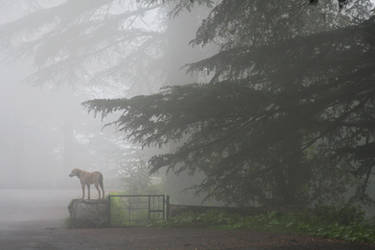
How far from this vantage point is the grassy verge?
729 cm

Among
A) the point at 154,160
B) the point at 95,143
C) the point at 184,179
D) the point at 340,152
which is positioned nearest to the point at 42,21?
the point at 184,179

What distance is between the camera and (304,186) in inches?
392

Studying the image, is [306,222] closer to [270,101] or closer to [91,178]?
[270,101]

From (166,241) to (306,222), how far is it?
283 cm

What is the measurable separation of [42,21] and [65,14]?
1.29 metres

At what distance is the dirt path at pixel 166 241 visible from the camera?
21.5 feet

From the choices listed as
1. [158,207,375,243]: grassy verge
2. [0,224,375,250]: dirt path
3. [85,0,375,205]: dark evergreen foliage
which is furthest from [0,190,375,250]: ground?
[85,0,375,205]: dark evergreen foliage

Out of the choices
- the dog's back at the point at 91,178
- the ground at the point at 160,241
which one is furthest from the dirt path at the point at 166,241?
the dog's back at the point at 91,178

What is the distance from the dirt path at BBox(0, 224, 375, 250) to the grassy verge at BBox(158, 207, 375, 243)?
0.56m

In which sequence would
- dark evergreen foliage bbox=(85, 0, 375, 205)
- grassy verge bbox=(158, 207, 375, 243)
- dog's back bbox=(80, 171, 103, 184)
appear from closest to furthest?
1. grassy verge bbox=(158, 207, 375, 243)
2. dark evergreen foliage bbox=(85, 0, 375, 205)
3. dog's back bbox=(80, 171, 103, 184)

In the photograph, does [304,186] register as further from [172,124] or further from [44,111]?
[44,111]

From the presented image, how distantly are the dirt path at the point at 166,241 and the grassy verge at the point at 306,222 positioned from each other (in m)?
0.56

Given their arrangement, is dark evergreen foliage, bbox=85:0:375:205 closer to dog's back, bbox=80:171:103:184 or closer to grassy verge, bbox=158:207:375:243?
grassy verge, bbox=158:207:375:243

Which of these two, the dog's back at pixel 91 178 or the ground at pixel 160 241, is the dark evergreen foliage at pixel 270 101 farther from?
the dog's back at pixel 91 178
